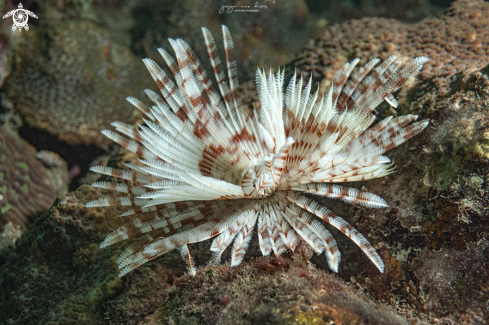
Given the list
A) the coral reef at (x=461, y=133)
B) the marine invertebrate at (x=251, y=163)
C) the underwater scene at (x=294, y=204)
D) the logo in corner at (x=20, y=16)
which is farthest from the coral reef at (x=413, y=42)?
the logo in corner at (x=20, y=16)

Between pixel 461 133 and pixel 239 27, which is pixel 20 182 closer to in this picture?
pixel 239 27

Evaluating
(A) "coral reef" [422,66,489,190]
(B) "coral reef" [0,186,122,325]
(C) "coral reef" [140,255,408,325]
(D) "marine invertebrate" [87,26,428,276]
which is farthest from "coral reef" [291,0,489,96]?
(B) "coral reef" [0,186,122,325]

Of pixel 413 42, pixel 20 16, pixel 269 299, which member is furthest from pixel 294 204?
pixel 20 16

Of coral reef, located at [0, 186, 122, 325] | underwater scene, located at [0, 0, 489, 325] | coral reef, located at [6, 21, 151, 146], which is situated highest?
coral reef, located at [6, 21, 151, 146]

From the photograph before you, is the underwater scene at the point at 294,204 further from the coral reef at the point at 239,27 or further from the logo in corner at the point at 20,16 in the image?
the logo in corner at the point at 20,16

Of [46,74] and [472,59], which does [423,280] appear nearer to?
[472,59]

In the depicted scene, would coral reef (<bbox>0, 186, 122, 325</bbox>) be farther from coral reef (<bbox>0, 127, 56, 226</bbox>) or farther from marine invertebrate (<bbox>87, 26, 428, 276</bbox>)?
coral reef (<bbox>0, 127, 56, 226</bbox>)
